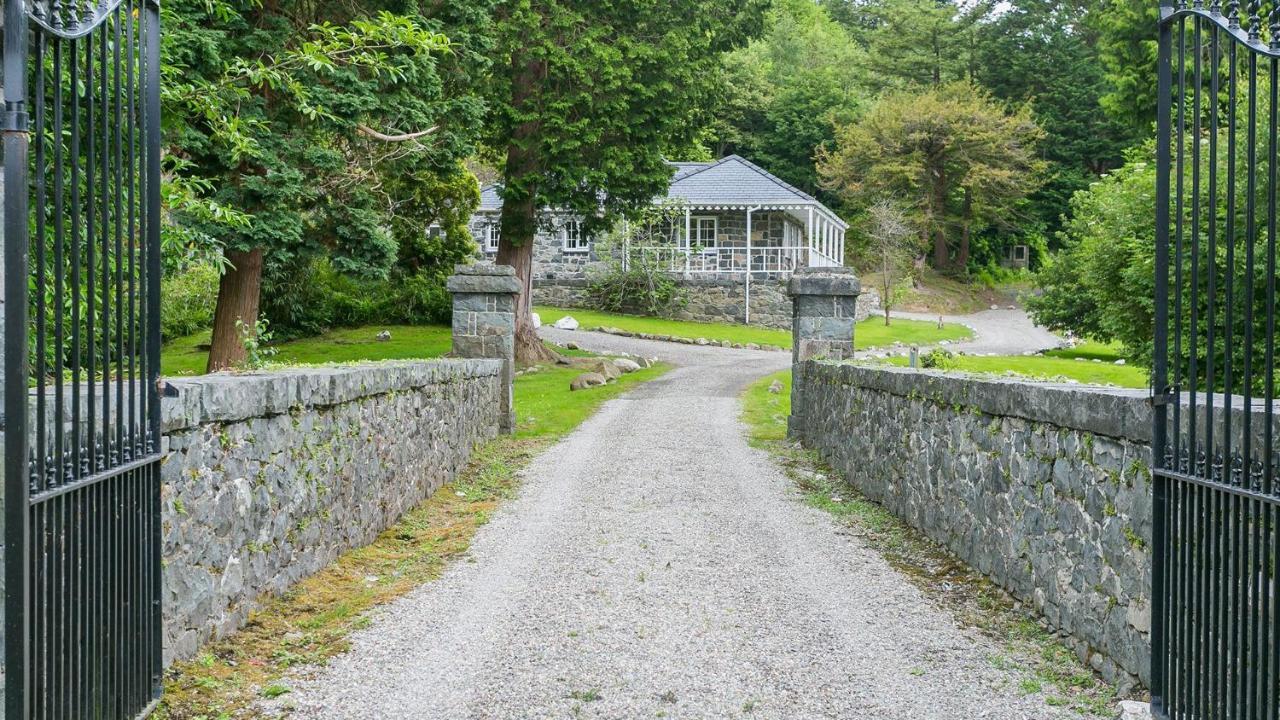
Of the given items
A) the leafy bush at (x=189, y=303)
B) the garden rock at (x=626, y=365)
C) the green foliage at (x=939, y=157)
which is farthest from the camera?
the green foliage at (x=939, y=157)

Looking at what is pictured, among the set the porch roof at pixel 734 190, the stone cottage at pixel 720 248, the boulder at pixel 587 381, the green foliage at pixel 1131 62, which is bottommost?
the boulder at pixel 587 381

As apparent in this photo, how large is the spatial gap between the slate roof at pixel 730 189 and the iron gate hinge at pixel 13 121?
1353 inches

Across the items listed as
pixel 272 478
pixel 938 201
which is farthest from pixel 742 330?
pixel 272 478

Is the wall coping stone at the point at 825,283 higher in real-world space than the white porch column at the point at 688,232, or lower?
lower

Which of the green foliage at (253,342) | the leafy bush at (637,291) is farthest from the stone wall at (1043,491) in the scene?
the leafy bush at (637,291)

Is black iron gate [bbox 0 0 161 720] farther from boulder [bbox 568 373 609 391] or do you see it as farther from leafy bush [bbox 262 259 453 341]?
leafy bush [bbox 262 259 453 341]

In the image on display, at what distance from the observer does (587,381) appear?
2058 cm

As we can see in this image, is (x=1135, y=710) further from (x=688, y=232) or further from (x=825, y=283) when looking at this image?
(x=688, y=232)

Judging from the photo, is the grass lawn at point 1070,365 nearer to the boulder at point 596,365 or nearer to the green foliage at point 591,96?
the boulder at point 596,365

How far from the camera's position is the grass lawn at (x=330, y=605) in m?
4.45

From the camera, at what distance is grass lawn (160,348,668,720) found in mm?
4453

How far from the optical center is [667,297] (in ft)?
120

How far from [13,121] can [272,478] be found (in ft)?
10.0

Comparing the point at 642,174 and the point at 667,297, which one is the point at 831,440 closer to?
the point at 642,174
